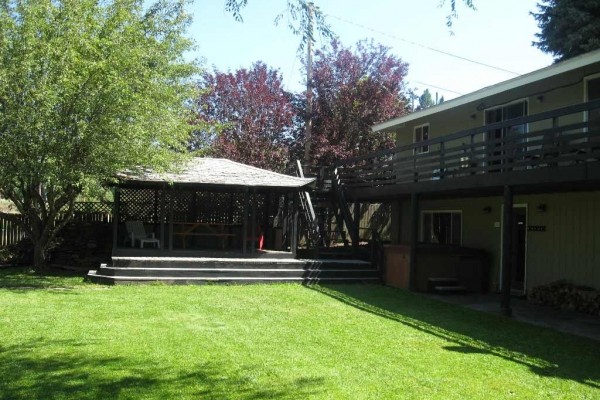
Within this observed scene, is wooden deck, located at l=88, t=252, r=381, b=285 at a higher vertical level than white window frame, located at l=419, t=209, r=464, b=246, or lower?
lower

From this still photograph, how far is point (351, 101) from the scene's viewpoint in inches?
936

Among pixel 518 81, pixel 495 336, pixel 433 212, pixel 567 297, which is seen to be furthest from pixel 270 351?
pixel 433 212

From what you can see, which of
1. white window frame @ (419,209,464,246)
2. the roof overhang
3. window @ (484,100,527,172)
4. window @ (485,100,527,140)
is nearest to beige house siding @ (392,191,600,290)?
white window frame @ (419,209,464,246)

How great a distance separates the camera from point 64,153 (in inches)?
454

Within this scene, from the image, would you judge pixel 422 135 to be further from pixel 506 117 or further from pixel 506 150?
pixel 506 150

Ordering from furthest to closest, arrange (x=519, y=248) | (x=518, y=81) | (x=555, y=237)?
(x=519, y=248)
(x=518, y=81)
(x=555, y=237)

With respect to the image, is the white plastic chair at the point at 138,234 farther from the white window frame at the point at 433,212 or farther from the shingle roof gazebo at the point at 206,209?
the white window frame at the point at 433,212

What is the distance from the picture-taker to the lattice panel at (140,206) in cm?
1666

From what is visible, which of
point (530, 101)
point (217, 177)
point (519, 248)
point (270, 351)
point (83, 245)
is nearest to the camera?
point (270, 351)

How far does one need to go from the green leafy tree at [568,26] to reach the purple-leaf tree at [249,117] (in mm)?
10722

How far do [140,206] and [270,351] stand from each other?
37.5ft

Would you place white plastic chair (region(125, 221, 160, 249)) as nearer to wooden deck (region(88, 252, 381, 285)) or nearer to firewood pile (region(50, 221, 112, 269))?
wooden deck (region(88, 252, 381, 285))

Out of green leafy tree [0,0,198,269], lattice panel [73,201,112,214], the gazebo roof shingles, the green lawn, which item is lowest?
the green lawn

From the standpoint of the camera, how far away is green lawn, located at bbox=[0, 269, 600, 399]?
5172 mm
